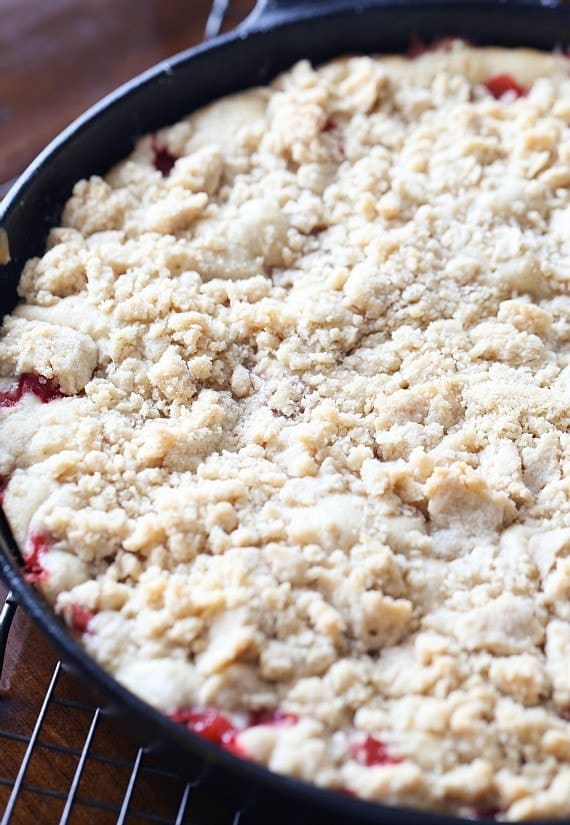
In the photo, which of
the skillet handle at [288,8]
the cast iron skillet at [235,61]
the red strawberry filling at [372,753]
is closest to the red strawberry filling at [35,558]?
the cast iron skillet at [235,61]

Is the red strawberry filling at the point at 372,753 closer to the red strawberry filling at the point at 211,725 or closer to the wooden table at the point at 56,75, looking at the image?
the red strawberry filling at the point at 211,725

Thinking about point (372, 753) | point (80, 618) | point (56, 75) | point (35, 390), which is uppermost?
point (56, 75)

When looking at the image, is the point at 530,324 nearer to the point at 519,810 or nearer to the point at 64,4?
the point at 519,810

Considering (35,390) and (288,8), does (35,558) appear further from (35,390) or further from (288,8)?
(288,8)

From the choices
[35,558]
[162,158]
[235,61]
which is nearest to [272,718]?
[35,558]

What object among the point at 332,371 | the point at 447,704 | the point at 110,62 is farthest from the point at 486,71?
the point at 447,704
